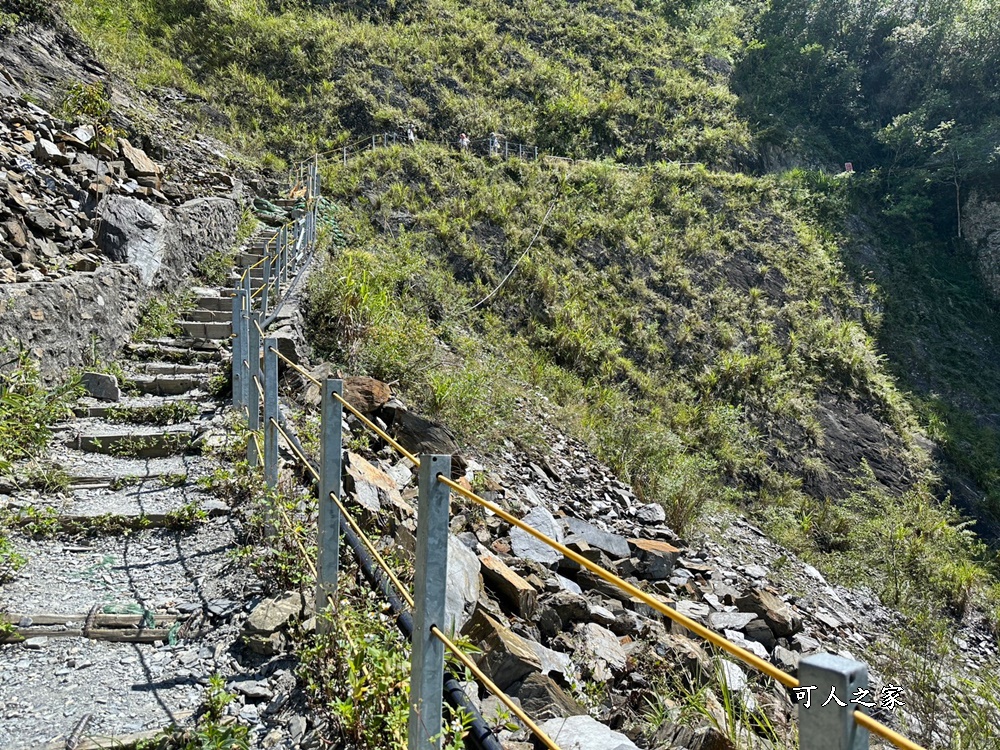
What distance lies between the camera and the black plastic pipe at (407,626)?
6.74 feet

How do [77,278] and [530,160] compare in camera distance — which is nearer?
[77,278]

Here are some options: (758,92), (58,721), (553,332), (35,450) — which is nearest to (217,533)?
(58,721)

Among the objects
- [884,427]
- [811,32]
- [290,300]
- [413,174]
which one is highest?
[811,32]

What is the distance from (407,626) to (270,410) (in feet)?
7.21

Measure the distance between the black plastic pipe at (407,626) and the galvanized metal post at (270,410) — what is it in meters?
0.66

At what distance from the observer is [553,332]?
582 inches

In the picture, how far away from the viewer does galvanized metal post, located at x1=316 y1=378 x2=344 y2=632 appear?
3.01 meters

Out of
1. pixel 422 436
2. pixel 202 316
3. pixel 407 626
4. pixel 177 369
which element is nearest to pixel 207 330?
pixel 202 316

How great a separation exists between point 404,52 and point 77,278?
64.3 feet

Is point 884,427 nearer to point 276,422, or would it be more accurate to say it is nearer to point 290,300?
point 290,300

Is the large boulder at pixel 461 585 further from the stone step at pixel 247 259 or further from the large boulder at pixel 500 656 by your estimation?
the stone step at pixel 247 259

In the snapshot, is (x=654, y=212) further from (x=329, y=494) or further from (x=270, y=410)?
(x=329, y=494)

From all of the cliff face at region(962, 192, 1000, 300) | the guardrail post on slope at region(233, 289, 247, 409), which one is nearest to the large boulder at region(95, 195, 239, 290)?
the guardrail post on slope at region(233, 289, 247, 409)

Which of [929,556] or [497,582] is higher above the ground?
[497,582]
